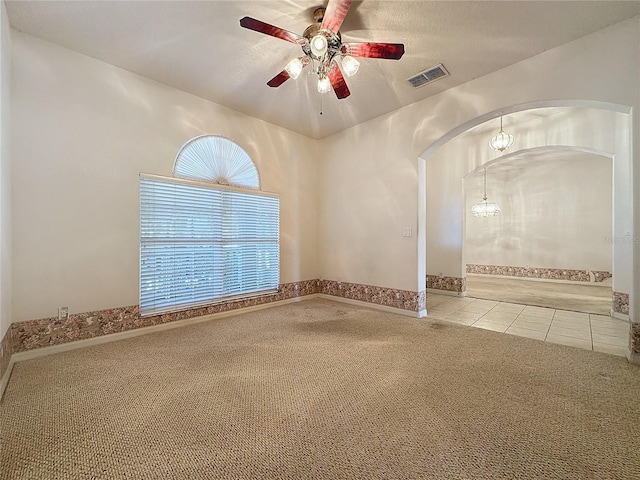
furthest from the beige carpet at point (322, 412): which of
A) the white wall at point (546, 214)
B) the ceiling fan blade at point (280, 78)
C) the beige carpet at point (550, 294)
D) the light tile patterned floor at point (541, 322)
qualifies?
the white wall at point (546, 214)

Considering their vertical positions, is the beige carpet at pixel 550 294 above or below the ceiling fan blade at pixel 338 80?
below

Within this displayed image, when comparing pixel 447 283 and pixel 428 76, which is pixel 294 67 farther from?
pixel 447 283

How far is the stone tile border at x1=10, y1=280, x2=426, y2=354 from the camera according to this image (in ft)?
7.63

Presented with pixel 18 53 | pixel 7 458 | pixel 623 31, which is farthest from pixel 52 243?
pixel 623 31

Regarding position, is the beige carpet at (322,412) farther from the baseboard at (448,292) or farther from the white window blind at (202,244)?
the baseboard at (448,292)

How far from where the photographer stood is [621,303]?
3650 millimetres

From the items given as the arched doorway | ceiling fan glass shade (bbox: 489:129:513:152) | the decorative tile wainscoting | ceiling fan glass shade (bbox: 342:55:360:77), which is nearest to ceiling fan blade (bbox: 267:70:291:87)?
ceiling fan glass shade (bbox: 342:55:360:77)

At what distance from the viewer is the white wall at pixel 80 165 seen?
7.66ft

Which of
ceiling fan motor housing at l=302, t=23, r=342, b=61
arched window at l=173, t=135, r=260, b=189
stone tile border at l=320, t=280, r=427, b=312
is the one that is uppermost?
ceiling fan motor housing at l=302, t=23, r=342, b=61

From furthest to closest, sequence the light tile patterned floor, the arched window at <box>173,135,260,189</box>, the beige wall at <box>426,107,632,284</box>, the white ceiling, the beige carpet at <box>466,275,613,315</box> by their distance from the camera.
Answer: the beige carpet at <box>466,275,613,315</box> → the beige wall at <box>426,107,632,284</box> → the arched window at <box>173,135,260,189</box> → the light tile patterned floor → the white ceiling

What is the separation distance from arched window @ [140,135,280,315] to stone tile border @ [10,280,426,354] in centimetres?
12

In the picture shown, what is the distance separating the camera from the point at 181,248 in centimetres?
325

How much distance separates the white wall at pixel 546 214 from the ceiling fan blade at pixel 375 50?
4.91 metres

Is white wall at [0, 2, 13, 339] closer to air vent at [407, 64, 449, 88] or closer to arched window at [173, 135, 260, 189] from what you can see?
arched window at [173, 135, 260, 189]
